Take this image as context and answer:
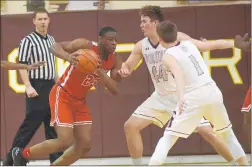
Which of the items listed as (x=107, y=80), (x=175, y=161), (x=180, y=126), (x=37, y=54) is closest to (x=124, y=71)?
(x=107, y=80)

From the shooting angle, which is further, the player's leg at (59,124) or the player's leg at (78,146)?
the player's leg at (78,146)

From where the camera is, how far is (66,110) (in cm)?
789

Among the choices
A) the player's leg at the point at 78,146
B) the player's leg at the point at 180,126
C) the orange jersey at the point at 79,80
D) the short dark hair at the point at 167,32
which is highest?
the short dark hair at the point at 167,32

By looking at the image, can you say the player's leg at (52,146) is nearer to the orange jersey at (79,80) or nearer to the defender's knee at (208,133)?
the orange jersey at (79,80)

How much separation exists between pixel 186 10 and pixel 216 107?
13.7 feet

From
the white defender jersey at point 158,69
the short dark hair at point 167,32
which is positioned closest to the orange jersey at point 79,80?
the white defender jersey at point 158,69

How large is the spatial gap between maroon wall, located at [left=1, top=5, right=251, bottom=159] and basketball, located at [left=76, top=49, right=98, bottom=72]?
11.5 feet

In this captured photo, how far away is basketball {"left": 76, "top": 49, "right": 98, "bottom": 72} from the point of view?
759 cm

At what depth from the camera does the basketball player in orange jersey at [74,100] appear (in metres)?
7.81

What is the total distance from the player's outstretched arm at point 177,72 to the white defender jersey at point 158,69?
3.66 ft

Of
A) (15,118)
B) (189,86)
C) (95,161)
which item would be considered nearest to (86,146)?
(189,86)

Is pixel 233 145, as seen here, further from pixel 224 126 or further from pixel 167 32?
pixel 167 32

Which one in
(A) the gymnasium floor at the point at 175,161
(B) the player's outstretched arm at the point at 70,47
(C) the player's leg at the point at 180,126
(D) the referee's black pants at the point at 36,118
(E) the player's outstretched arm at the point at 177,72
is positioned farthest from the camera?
(A) the gymnasium floor at the point at 175,161

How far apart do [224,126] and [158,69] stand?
4.51ft
